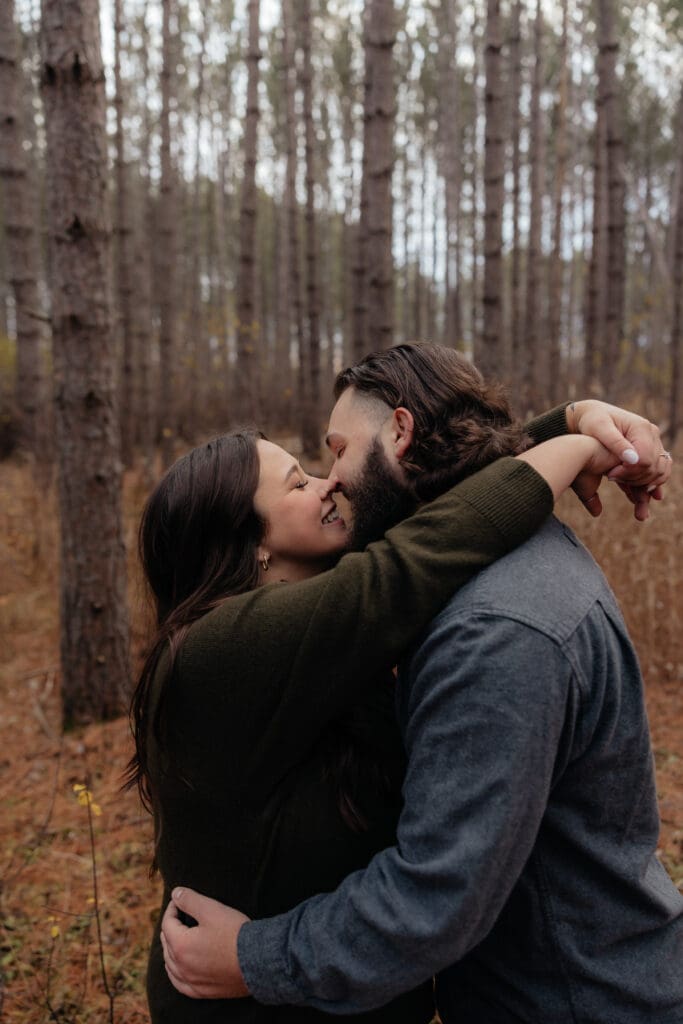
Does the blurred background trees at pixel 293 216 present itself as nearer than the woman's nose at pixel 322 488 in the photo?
No

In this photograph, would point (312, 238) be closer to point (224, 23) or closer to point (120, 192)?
point (120, 192)

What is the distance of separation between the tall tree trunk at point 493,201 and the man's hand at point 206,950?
569 centimetres

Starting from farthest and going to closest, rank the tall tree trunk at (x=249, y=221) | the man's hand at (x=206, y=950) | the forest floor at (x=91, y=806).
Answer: the tall tree trunk at (x=249, y=221)
the forest floor at (x=91, y=806)
the man's hand at (x=206, y=950)

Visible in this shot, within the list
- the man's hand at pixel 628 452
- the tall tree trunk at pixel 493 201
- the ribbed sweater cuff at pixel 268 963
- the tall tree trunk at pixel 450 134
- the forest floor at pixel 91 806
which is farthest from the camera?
the tall tree trunk at pixel 450 134

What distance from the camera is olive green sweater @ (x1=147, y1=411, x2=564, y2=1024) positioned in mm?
1394

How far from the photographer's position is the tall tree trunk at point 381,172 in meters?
6.20

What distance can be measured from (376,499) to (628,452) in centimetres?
52

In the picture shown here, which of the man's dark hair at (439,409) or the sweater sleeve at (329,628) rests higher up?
the man's dark hair at (439,409)

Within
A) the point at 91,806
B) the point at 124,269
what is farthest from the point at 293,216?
the point at 91,806

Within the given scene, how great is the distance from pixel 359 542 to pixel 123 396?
11.3 meters

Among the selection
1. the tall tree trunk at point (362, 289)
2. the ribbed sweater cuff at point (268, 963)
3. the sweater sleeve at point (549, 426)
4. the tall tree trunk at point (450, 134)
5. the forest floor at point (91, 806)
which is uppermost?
the tall tree trunk at point (450, 134)

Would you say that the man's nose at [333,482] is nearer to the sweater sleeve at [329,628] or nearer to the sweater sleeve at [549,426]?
the sweater sleeve at [329,628]

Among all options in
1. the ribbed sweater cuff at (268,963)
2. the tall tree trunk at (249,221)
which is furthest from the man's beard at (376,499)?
the tall tree trunk at (249,221)

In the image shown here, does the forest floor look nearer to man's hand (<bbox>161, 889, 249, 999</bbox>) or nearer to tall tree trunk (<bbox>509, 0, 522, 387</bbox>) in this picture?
man's hand (<bbox>161, 889, 249, 999</bbox>)
